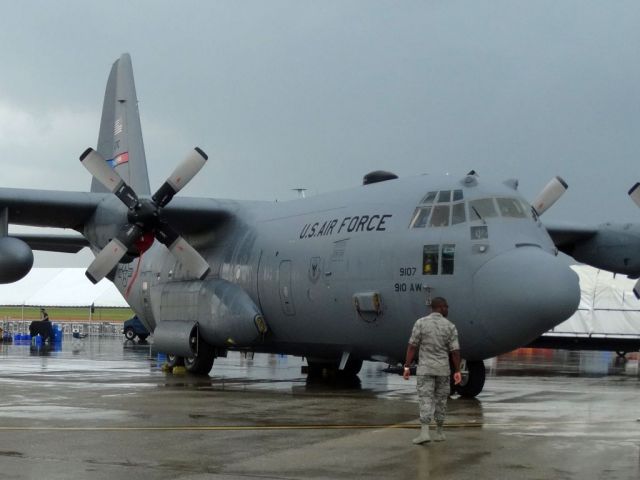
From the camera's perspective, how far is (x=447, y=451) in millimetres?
9062

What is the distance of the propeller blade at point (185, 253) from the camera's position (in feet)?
62.3

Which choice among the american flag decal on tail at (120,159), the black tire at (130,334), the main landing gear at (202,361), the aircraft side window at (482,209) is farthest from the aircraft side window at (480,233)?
the black tire at (130,334)

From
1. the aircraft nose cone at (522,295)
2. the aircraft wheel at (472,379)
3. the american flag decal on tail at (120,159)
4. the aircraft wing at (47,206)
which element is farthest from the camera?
the american flag decal on tail at (120,159)

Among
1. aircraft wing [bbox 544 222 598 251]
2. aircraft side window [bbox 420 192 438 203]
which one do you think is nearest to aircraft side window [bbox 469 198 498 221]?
aircraft side window [bbox 420 192 438 203]

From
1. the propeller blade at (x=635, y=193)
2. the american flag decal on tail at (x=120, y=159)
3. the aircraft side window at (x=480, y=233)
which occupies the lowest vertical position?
the aircraft side window at (x=480, y=233)

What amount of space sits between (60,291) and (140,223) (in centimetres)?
3610

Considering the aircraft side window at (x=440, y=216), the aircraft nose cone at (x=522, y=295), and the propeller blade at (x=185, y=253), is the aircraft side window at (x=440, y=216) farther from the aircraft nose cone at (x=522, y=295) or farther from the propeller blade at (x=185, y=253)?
the propeller blade at (x=185, y=253)

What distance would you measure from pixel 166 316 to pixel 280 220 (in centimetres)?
421

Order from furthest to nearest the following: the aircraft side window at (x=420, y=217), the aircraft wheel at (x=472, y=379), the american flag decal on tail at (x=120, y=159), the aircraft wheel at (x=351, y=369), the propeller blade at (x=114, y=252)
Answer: the american flag decal on tail at (x=120, y=159)
the aircraft wheel at (x=351, y=369)
the propeller blade at (x=114, y=252)
the aircraft side window at (x=420, y=217)
the aircraft wheel at (x=472, y=379)

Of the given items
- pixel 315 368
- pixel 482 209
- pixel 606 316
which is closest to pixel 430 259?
pixel 482 209

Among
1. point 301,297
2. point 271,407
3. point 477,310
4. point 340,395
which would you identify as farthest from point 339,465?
point 301,297

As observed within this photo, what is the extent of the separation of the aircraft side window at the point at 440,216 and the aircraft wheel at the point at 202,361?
24.3 ft

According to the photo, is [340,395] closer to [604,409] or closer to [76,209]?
[604,409]

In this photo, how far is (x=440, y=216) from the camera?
587 inches
